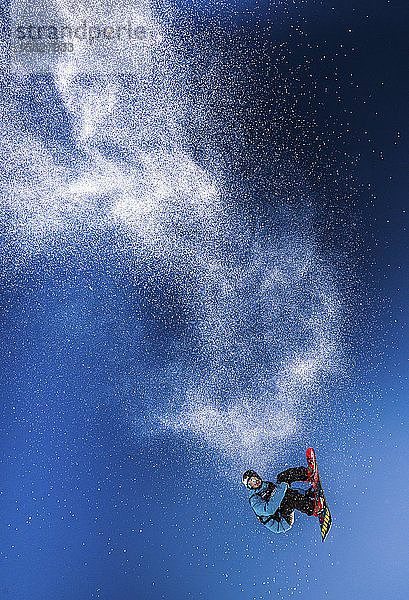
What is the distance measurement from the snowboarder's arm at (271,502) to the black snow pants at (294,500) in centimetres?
10

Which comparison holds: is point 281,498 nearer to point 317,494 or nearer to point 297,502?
point 297,502

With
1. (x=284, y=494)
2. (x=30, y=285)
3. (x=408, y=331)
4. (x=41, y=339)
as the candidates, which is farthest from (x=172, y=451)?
(x=408, y=331)


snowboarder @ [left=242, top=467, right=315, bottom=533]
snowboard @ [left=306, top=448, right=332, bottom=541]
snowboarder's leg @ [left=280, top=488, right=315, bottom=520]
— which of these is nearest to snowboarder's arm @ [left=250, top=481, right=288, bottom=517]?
snowboarder @ [left=242, top=467, right=315, bottom=533]

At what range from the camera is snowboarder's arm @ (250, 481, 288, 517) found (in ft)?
14.9

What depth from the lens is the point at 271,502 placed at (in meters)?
4.56

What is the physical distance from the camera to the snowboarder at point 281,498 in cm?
456

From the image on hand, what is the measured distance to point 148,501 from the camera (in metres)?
5.33

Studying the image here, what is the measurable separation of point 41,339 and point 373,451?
3521 mm

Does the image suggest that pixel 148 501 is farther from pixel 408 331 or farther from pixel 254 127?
pixel 254 127

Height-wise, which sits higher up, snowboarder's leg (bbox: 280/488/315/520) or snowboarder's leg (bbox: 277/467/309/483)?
snowboarder's leg (bbox: 277/467/309/483)

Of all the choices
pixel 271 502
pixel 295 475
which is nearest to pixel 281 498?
pixel 271 502

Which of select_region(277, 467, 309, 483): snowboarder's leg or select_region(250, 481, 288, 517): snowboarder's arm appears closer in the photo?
select_region(250, 481, 288, 517): snowboarder's arm

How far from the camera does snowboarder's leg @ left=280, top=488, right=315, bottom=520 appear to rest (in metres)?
4.57

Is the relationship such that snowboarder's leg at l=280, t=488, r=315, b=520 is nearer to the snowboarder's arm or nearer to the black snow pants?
the black snow pants
